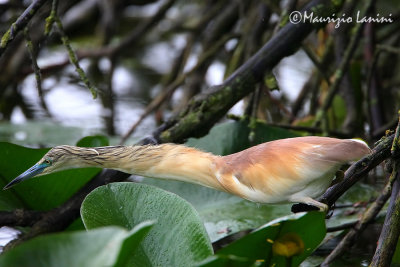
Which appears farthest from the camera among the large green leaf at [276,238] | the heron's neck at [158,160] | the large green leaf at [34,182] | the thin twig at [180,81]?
the thin twig at [180,81]

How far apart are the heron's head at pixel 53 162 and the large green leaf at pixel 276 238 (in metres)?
0.58

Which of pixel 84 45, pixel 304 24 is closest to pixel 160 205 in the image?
pixel 304 24

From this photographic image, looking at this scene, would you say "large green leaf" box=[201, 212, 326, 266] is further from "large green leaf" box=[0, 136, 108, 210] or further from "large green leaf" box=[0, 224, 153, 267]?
"large green leaf" box=[0, 136, 108, 210]

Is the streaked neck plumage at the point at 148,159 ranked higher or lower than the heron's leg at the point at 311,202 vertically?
higher

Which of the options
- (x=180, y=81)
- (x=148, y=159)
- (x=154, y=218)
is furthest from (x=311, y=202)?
(x=180, y=81)

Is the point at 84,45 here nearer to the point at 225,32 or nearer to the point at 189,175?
the point at 225,32

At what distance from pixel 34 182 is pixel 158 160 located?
14.4 inches

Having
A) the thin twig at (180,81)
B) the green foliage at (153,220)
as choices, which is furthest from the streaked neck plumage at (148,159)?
the thin twig at (180,81)

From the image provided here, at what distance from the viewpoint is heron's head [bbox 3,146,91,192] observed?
1646mm

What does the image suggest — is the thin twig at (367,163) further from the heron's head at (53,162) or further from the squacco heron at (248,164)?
the heron's head at (53,162)

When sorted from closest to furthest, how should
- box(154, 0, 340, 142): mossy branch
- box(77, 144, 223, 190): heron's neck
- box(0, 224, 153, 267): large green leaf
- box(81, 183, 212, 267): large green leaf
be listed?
box(0, 224, 153, 267): large green leaf → box(81, 183, 212, 267): large green leaf → box(77, 144, 223, 190): heron's neck → box(154, 0, 340, 142): mossy branch

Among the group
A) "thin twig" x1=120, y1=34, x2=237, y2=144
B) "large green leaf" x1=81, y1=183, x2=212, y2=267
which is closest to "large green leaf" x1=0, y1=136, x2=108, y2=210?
"large green leaf" x1=81, y1=183, x2=212, y2=267

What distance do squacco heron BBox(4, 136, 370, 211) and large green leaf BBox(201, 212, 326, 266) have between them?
10 centimetres

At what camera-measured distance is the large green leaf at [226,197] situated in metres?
1.94
